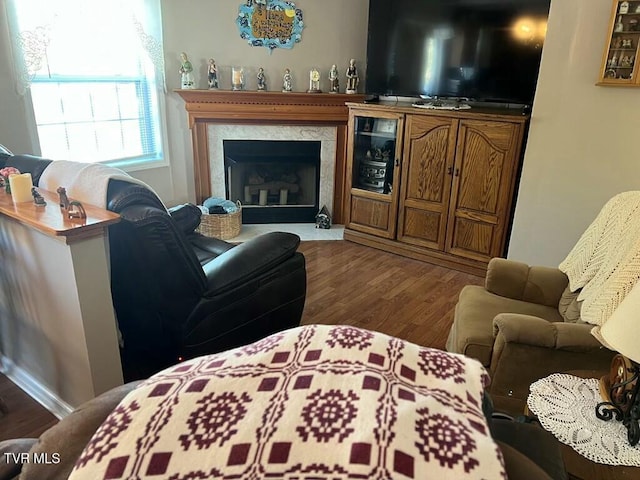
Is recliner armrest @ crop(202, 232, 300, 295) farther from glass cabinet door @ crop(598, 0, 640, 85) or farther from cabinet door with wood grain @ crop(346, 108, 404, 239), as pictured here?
glass cabinet door @ crop(598, 0, 640, 85)

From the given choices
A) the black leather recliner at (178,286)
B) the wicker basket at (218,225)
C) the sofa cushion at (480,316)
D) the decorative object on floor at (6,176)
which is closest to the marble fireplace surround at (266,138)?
the wicker basket at (218,225)

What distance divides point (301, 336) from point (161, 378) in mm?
228

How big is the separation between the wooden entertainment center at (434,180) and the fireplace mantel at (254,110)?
0.38m

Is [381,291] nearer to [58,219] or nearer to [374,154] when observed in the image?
[374,154]

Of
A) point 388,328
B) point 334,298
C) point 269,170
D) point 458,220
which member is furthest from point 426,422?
point 269,170

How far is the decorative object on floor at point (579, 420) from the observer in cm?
128

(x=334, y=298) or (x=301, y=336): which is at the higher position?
(x=301, y=336)

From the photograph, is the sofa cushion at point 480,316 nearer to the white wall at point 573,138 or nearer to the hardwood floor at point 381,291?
the hardwood floor at point 381,291

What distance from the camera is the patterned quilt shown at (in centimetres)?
60

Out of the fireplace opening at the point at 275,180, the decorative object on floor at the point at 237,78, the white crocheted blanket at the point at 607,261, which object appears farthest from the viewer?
the fireplace opening at the point at 275,180

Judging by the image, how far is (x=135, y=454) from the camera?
0.61 metres

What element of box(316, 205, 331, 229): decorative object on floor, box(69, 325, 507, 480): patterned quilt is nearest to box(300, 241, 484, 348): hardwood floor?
box(316, 205, 331, 229): decorative object on floor

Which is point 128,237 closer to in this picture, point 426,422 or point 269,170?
point 426,422

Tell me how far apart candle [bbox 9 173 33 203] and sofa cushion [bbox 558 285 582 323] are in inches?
89.1
